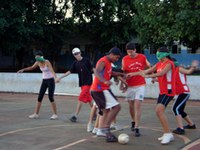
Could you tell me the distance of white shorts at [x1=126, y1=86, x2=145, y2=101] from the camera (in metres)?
8.54

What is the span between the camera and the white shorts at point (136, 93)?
8.54 m

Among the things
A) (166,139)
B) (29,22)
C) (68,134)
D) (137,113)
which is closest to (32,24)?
(29,22)

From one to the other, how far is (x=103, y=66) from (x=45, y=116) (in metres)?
4.20

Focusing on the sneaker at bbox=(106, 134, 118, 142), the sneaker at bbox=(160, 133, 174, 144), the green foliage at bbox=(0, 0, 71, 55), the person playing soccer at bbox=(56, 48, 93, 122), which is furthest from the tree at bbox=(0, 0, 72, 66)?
the sneaker at bbox=(160, 133, 174, 144)

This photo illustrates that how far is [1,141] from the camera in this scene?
316 inches

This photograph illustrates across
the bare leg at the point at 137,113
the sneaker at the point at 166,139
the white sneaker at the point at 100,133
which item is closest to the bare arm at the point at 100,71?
the bare leg at the point at 137,113

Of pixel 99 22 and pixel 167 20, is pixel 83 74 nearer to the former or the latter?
pixel 167 20

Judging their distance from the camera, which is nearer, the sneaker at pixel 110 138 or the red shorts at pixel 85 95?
the sneaker at pixel 110 138

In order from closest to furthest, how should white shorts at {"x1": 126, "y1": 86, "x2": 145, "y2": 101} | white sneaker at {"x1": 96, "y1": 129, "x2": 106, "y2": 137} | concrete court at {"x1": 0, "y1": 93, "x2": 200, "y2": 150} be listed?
1. concrete court at {"x1": 0, "y1": 93, "x2": 200, "y2": 150}
2. white sneaker at {"x1": 96, "y1": 129, "x2": 106, "y2": 137}
3. white shorts at {"x1": 126, "y1": 86, "x2": 145, "y2": 101}

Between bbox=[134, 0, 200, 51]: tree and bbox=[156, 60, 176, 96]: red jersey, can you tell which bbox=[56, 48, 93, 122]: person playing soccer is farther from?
bbox=[134, 0, 200, 51]: tree

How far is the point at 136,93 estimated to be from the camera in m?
8.58

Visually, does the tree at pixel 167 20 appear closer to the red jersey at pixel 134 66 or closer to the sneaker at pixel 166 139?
the red jersey at pixel 134 66

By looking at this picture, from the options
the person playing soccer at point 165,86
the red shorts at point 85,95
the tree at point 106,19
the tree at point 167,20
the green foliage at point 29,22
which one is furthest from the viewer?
the tree at point 106,19

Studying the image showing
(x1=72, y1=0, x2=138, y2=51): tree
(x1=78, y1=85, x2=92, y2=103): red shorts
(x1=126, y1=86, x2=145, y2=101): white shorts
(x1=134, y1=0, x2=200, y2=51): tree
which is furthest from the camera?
(x1=72, y1=0, x2=138, y2=51): tree
